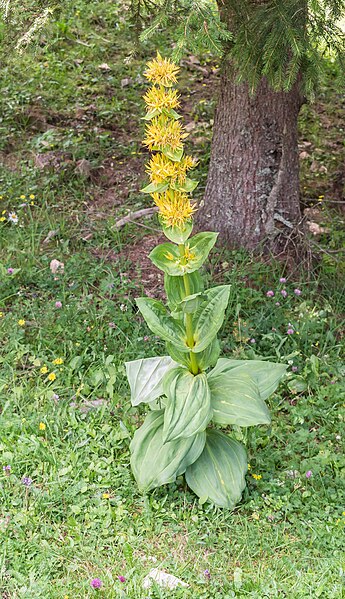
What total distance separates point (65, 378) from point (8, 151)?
110 inches

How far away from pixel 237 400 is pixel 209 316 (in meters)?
0.38

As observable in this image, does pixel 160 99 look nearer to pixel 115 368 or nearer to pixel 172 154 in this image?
pixel 172 154

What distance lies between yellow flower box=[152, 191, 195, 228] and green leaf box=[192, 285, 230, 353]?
390 millimetres

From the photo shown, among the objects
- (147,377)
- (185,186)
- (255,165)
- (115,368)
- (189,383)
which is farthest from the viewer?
(255,165)

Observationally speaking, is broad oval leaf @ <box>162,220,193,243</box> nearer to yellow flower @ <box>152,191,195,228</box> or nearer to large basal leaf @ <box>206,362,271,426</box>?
yellow flower @ <box>152,191,195,228</box>

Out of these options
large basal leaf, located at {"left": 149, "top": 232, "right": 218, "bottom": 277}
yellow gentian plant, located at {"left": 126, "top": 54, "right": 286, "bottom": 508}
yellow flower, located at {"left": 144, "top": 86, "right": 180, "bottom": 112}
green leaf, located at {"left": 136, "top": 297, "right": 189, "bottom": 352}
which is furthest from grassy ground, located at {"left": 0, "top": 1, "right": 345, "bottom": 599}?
yellow flower, located at {"left": 144, "top": 86, "right": 180, "bottom": 112}

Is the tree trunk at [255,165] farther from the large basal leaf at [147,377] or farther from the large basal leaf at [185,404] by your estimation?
the large basal leaf at [185,404]

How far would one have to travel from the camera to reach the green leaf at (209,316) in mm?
3164

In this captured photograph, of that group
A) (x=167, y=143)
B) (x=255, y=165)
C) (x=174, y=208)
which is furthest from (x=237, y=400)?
(x=255, y=165)

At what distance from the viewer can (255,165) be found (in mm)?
4723

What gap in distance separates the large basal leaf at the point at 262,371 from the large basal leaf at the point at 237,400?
0.22 ft

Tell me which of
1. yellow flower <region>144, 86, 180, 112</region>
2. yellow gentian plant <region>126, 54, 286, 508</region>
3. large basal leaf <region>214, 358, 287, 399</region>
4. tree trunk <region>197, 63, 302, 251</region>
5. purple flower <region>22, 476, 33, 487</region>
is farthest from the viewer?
tree trunk <region>197, 63, 302, 251</region>

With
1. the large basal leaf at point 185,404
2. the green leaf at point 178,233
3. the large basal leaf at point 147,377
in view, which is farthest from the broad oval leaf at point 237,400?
the green leaf at point 178,233

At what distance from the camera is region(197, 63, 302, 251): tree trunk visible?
15.3 feet
